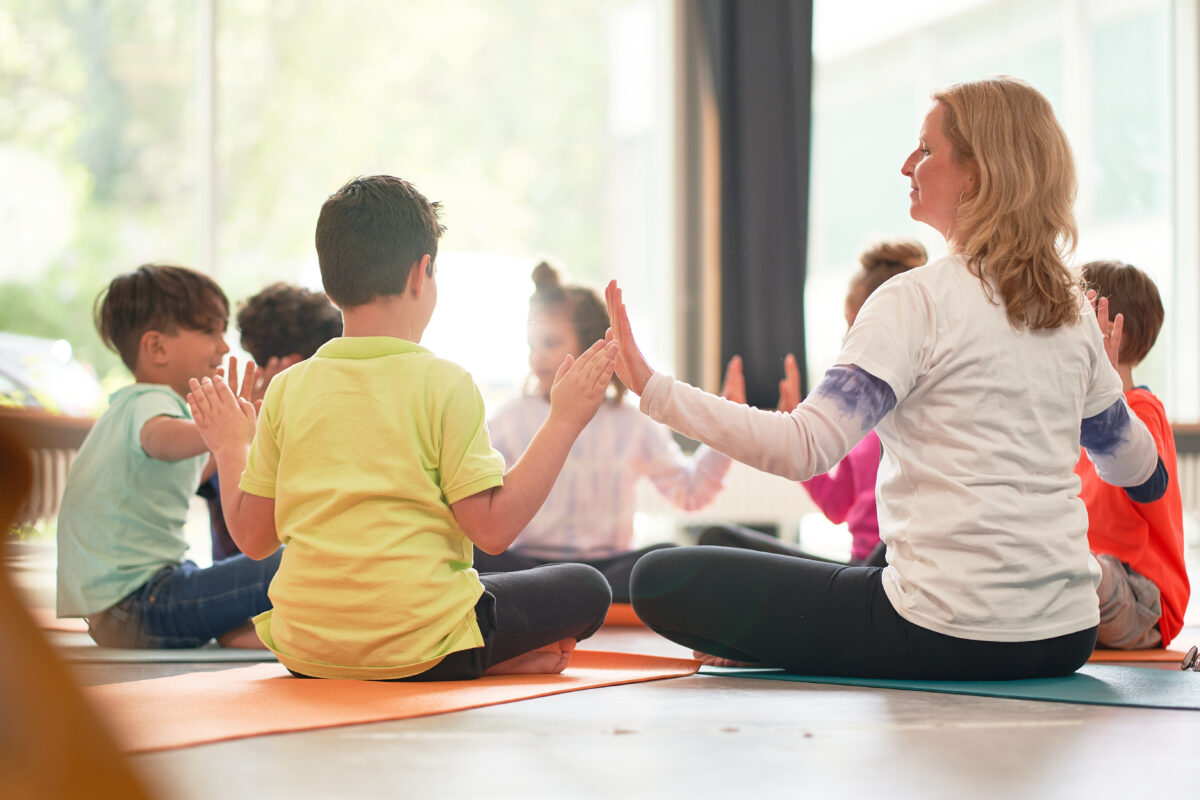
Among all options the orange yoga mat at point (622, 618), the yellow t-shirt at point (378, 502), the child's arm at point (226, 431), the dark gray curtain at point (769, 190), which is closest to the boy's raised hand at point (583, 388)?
the yellow t-shirt at point (378, 502)

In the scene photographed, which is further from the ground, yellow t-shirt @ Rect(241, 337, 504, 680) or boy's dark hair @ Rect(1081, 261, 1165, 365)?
boy's dark hair @ Rect(1081, 261, 1165, 365)

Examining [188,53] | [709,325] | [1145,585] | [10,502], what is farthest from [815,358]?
[10,502]

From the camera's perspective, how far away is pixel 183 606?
196 cm

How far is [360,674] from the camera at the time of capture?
57.3 inches

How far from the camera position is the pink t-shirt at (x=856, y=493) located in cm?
224

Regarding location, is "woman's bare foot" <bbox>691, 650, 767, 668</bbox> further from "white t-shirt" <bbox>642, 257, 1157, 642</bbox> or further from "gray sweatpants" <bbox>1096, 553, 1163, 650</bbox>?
"gray sweatpants" <bbox>1096, 553, 1163, 650</bbox>

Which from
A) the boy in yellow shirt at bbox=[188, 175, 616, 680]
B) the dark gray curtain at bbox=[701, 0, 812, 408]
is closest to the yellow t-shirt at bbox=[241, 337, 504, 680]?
the boy in yellow shirt at bbox=[188, 175, 616, 680]

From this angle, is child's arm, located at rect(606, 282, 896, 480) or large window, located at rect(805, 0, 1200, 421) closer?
child's arm, located at rect(606, 282, 896, 480)

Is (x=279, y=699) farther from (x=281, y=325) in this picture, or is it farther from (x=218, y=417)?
(x=281, y=325)

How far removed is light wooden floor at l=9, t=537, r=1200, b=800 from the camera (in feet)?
3.14

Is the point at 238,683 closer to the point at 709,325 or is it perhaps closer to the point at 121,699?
the point at 121,699

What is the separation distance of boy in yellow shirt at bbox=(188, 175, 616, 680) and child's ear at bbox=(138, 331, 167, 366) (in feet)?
2.06

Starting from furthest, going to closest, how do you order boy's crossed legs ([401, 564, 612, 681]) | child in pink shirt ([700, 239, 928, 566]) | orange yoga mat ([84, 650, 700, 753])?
1. child in pink shirt ([700, 239, 928, 566])
2. boy's crossed legs ([401, 564, 612, 681])
3. orange yoga mat ([84, 650, 700, 753])

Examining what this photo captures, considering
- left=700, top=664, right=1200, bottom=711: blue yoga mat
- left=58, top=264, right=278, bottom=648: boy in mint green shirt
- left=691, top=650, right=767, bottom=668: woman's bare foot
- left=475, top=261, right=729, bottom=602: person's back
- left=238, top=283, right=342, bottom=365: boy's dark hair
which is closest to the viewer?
left=700, top=664, right=1200, bottom=711: blue yoga mat
